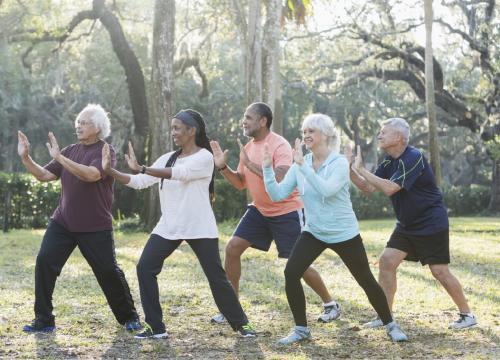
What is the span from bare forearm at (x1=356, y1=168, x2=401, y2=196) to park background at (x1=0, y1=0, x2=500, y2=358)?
1181 mm

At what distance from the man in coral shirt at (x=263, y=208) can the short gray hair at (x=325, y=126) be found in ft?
2.30

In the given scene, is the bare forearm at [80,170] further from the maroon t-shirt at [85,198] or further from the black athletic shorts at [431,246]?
the black athletic shorts at [431,246]

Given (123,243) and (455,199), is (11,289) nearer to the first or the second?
(123,243)

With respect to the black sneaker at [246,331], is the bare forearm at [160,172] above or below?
above

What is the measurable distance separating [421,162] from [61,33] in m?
19.0

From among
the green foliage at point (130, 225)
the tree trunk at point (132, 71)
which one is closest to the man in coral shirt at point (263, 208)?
the green foliage at point (130, 225)

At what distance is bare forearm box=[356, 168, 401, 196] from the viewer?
6812mm

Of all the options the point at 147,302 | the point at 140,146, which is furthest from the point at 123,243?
the point at 147,302

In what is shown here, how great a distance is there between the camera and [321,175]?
6656 millimetres

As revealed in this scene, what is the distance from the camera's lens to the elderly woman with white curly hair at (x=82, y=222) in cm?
712

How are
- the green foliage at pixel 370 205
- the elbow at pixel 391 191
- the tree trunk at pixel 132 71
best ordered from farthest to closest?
the green foliage at pixel 370 205, the tree trunk at pixel 132 71, the elbow at pixel 391 191

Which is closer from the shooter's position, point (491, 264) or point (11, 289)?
point (11, 289)

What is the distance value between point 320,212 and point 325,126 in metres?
0.65

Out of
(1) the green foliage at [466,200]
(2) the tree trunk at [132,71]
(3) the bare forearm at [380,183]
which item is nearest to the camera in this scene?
(3) the bare forearm at [380,183]
